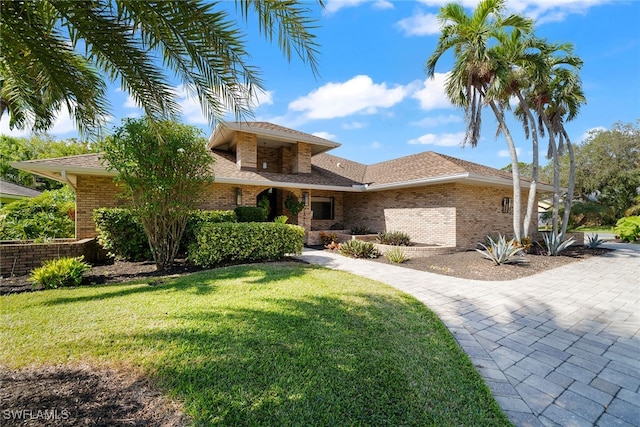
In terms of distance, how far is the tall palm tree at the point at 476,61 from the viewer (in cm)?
901

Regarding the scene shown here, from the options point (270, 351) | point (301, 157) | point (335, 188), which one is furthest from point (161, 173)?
point (335, 188)

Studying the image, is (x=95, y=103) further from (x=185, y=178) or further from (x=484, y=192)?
(x=484, y=192)

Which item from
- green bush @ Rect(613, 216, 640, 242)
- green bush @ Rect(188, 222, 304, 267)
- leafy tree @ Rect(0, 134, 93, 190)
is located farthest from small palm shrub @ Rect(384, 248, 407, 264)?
leafy tree @ Rect(0, 134, 93, 190)

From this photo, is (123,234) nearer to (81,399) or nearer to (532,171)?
(81,399)

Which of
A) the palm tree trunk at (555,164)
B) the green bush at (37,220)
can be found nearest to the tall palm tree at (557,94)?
the palm tree trunk at (555,164)

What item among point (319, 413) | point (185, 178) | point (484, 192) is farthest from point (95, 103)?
point (484, 192)

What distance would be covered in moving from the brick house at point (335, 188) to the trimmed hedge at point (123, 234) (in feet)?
4.39

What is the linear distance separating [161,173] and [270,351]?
6316 millimetres

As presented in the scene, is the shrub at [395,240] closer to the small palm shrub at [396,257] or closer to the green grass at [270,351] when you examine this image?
the small palm shrub at [396,257]

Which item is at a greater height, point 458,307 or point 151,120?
point 151,120

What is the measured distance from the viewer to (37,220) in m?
10.3

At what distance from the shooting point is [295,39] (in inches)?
130

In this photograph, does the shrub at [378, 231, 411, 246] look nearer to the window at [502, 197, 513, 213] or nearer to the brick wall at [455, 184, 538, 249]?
the brick wall at [455, 184, 538, 249]

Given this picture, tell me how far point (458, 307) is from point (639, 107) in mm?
11313
